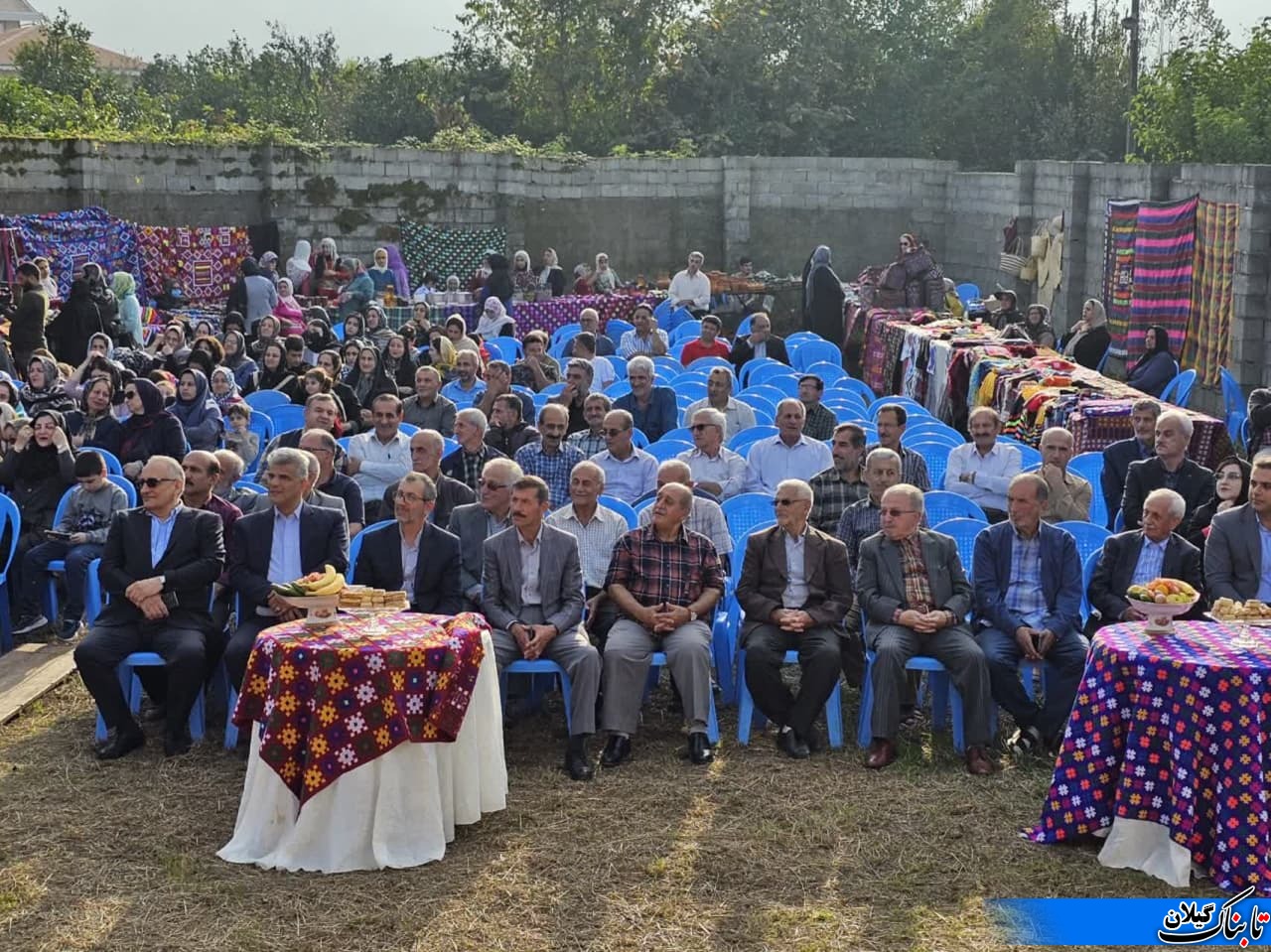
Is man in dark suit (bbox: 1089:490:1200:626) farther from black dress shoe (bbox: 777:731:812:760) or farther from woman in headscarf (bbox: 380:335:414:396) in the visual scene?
woman in headscarf (bbox: 380:335:414:396)

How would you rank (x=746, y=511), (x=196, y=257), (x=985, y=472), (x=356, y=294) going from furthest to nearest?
(x=196, y=257) → (x=356, y=294) → (x=985, y=472) → (x=746, y=511)

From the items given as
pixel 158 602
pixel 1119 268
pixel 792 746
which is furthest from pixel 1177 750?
pixel 1119 268

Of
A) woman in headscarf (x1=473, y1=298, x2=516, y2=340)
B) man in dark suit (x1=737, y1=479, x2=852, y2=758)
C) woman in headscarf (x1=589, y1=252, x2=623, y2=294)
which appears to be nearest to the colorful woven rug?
woman in headscarf (x1=473, y1=298, x2=516, y2=340)

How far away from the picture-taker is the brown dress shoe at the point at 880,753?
21.9ft

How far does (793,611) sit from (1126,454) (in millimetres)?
2833

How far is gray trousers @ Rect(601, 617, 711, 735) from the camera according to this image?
6.77 meters

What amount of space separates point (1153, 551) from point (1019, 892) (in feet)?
6.46

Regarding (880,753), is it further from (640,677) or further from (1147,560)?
(1147,560)

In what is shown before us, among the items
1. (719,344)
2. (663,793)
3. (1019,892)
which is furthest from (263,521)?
(719,344)

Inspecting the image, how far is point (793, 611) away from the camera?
276 inches

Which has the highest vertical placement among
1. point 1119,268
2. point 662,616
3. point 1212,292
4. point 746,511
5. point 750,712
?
point 1119,268

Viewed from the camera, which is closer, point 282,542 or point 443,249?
point 282,542

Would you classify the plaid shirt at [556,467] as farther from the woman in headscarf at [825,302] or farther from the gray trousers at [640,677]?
the woman in headscarf at [825,302]

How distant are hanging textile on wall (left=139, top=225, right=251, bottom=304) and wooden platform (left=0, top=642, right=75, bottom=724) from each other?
11.4 meters
